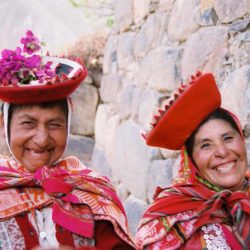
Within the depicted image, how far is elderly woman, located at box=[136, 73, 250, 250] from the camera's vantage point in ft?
7.92

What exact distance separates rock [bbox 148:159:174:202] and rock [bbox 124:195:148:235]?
6.4 inches

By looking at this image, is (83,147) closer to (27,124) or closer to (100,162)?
(100,162)

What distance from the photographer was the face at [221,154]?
2.45 metres

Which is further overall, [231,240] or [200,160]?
[200,160]

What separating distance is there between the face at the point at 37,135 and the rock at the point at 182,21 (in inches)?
56.7

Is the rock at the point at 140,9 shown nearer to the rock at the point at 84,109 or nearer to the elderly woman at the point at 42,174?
the rock at the point at 84,109

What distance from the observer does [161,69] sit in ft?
13.8

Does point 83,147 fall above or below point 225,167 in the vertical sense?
below

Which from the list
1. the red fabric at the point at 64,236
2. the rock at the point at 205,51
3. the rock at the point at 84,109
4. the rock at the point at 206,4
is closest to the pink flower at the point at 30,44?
the red fabric at the point at 64,236

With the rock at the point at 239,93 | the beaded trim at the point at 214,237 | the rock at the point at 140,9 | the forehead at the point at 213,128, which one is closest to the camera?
the beaded trim at the point at 214,237

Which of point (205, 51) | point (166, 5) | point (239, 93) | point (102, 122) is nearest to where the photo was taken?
point (239, 93)

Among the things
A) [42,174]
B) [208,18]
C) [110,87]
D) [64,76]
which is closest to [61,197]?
[42,174]

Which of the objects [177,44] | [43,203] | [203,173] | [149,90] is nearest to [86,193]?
[43,203]

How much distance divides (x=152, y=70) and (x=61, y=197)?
6.84 ft
